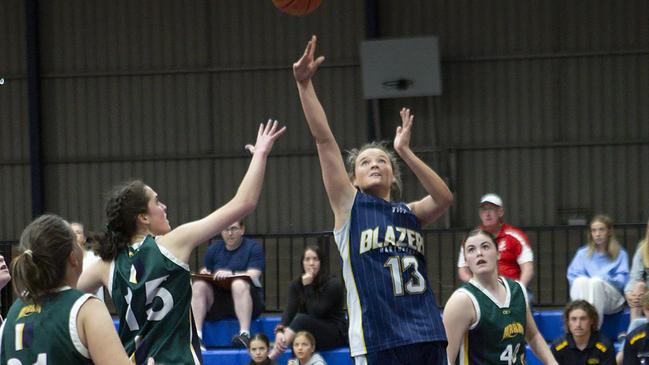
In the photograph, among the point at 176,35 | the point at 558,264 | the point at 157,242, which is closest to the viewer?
the point at 157,242

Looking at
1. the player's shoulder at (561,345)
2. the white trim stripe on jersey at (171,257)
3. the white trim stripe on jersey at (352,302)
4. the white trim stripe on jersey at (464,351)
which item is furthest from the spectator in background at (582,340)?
the white trim stripe on jersey at (171,257)

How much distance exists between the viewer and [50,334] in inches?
123

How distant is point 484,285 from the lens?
501 centimetres

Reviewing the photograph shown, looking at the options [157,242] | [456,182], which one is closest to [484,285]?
[157,242]

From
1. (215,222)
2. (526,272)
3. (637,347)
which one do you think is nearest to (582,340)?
(637,347)

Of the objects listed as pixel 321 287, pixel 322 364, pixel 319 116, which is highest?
pixel 319 116

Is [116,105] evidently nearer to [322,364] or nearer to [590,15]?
[590,15]

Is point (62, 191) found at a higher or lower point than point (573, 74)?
lower

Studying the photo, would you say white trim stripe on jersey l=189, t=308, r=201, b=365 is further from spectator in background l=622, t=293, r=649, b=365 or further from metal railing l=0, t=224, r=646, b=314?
metal railing l=0, t=224, r=646, b=314

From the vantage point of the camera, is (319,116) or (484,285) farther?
(484,285)

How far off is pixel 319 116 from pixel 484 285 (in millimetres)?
1212

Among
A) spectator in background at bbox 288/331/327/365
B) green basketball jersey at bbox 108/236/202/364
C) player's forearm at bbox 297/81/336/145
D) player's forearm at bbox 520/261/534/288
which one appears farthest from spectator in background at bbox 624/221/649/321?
green basketball jersey at bbox 108/236/202/364

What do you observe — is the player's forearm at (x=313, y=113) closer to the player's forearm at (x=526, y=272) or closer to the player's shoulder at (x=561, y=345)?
the player's shoulder at (x=561, y=345)

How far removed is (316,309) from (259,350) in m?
0.71
